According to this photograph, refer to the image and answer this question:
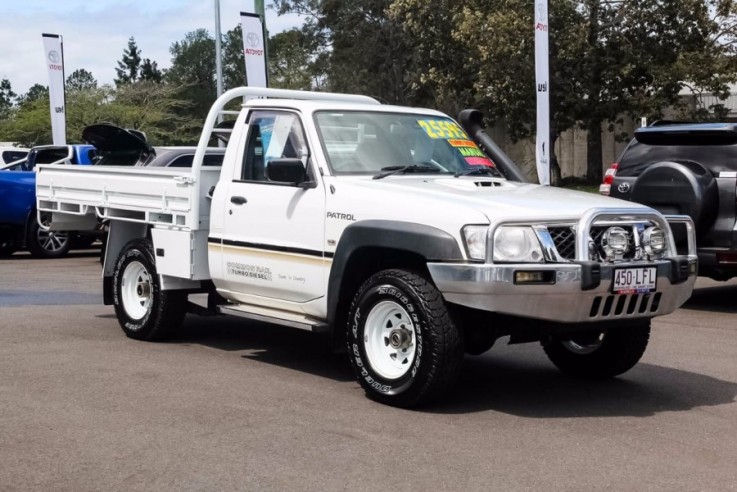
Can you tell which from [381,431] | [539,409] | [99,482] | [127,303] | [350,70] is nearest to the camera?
[99,482]

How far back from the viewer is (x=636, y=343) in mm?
7414

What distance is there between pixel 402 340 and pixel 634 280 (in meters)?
1.47

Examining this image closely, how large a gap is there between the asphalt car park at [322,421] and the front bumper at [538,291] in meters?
0.68

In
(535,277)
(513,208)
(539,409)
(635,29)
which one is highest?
(635,29)

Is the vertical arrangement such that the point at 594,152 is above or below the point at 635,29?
below

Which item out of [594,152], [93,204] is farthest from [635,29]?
[93,204]

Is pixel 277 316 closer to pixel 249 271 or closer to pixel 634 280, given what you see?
pixel 249 271

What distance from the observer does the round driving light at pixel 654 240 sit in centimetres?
661

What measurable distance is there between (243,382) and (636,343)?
2749mm

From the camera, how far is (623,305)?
641cm

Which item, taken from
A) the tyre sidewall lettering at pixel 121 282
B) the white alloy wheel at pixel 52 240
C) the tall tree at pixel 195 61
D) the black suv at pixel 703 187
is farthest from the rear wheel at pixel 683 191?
the tall tree at pixel 195 61

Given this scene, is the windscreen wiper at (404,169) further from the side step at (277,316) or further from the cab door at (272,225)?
the side step at (277,316)

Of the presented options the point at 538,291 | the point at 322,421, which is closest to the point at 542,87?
the point at 538,291

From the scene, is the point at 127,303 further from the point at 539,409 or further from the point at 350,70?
the point at 350,70
